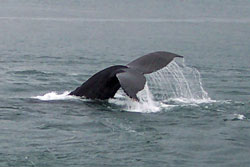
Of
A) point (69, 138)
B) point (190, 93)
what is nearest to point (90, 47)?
point (190, 93)

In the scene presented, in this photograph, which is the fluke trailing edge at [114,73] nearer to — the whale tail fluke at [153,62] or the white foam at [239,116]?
the whale tail fluke at [153,62]

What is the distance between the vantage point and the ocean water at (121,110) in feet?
32.9

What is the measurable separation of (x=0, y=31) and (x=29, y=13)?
50.8 feet

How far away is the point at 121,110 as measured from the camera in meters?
12.8

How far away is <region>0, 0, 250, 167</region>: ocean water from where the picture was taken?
10.0 meters

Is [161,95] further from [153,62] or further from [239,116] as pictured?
[239,116]

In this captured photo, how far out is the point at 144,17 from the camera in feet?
163

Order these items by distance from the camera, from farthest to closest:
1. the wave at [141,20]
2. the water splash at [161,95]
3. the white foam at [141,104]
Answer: the wave at [141,20]
the water splash at [161,95]
the white foam at [141,104]

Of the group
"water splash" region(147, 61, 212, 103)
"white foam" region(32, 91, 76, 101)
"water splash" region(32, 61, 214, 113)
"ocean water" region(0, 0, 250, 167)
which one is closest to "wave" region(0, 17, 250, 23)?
"ocean water" region(0, 0, 250, 167)

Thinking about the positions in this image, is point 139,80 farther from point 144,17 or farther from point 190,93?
point 144,17

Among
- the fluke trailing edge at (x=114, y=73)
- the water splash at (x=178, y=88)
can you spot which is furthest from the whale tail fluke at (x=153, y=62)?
the water splash at (x=178, y=88)

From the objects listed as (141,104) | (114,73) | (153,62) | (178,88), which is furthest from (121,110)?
(178,88)

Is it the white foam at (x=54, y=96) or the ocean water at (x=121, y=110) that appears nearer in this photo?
the ocean water at (x=121, y=110)

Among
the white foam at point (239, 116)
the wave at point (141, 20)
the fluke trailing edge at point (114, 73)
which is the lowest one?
the wave at point (141, 20)
